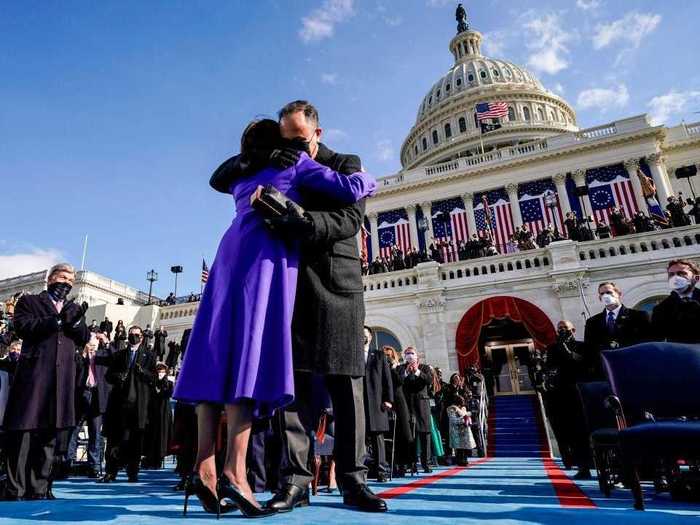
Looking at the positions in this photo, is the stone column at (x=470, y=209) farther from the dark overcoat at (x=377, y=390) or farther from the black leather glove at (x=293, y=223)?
Answer: the black leather glove at (x=293, y=223)

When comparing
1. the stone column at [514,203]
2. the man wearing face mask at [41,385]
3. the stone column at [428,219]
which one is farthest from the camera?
the stone column at [428,219]

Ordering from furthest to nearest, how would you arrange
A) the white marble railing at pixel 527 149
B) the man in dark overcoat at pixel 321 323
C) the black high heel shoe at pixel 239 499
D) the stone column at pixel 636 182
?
1. the white marble railing at pixel 527 149
2. the stone column at pixel 636 182
3. the man in dark overcoat at pixel 321 323
4. the black high heel shoe at pixel 239 499

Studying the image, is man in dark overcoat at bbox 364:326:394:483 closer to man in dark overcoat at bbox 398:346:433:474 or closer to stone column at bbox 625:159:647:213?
man in dark overcoat at bbox 398:346:433:474

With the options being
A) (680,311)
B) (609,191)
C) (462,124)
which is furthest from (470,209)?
(680,311)

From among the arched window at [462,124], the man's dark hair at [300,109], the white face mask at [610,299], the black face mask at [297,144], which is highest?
the arched window at [462,124]

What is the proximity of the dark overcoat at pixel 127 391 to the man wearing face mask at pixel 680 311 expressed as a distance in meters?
6.72

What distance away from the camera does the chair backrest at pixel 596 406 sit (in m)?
4.15

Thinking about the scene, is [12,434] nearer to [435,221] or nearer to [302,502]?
[302,502]

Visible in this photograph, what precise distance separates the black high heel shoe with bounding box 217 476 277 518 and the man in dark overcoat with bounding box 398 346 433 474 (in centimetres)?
591

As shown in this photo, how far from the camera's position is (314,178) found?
260cm

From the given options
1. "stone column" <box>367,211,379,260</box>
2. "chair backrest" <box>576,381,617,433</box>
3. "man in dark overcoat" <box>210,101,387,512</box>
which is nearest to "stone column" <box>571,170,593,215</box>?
"stone column" <box>367,211,379,260</box>

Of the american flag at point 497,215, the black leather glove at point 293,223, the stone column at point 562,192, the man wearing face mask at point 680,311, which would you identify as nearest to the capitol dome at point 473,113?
the stone column at point 562,192

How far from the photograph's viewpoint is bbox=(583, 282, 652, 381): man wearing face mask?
4.83 m

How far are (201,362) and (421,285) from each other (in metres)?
16.7
